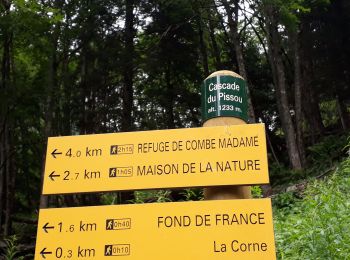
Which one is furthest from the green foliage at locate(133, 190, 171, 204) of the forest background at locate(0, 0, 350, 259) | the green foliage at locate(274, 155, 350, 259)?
the forest background at locate(0, 0, 350, 259)

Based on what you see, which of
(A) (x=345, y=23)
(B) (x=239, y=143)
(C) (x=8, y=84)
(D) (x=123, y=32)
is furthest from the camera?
(D) (x=123, y=32)

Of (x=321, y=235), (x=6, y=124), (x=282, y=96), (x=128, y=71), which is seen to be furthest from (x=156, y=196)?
(x=128, y=71)

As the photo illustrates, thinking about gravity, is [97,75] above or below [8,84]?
above

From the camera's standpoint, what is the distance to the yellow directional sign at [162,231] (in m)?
2.08

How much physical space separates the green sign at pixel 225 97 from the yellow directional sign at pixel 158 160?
0.22 m

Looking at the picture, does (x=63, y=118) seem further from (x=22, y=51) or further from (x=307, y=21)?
(x=307, y=21)

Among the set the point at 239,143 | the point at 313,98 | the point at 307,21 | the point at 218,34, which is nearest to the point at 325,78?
the point at 313,98

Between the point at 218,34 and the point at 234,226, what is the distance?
18.8 metres

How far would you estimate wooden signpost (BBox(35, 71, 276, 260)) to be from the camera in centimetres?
211

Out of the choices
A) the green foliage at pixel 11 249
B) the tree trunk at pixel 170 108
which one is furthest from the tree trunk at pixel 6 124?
the tree trunk at pixel 170 108

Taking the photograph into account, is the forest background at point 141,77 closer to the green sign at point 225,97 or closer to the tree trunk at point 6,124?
the tree trunk at point 6,124

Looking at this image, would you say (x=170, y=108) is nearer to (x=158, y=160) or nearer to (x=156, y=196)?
(x=156, y=196)

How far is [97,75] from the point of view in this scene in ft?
49.6

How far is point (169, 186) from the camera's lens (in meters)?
2.30
